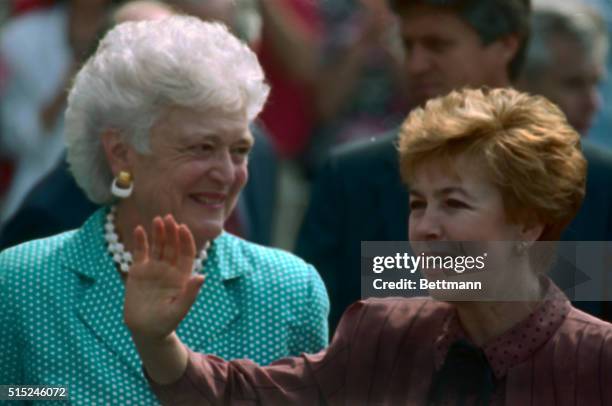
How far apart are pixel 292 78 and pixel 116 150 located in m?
1.60

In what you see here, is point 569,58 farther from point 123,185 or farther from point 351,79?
point 123,185

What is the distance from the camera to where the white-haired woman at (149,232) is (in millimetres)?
3174

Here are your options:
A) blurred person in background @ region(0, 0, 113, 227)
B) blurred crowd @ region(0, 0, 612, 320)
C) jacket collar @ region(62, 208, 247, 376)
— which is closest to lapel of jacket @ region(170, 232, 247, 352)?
jacket collar @ region(62, 208, 247, 376)

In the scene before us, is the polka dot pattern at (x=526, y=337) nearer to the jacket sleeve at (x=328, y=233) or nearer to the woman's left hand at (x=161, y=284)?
the woman's left hand at (x=161, y=284)

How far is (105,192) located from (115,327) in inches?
13.8

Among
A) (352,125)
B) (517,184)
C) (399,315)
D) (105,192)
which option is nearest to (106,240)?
(105,192)

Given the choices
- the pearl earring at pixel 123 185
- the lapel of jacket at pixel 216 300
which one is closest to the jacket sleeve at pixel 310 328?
the lapel of jacket at pixel 216 300

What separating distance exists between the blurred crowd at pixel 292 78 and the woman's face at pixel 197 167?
30.9 inches

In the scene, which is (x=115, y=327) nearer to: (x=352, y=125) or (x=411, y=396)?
(x=411, y=396)

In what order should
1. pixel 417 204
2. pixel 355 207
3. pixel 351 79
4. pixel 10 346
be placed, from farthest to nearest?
1. pixel 351 79
2. pixel 355 207
3. pixel 10 346
4. pixel 417 204

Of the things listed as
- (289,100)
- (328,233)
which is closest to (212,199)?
(328,233)

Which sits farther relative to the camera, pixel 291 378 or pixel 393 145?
pixel 393 145

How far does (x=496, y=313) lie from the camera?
269 cm

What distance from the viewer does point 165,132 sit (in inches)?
129
